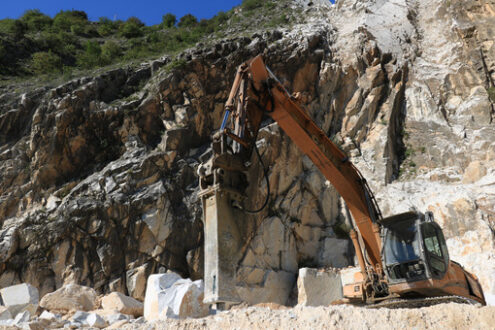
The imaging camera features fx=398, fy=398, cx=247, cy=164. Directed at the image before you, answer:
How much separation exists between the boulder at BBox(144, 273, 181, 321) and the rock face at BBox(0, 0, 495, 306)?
6364 millimetres

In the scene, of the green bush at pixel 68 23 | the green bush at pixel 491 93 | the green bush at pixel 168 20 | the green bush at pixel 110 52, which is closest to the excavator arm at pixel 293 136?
the green bush at pixel 491 93

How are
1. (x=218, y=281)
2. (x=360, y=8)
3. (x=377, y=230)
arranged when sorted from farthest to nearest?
(x=360, y=8) → (x=377, y=230) → (x=218, y=281)

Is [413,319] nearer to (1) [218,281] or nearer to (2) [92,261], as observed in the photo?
(1) [218,281]

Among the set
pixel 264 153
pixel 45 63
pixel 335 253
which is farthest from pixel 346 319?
pixel 45 63

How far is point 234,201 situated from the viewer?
573 centimetres

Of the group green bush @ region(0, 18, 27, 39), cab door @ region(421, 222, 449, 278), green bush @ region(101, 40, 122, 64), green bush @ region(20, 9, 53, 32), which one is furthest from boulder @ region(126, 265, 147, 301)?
green bush @ region(20, 9, 53, 32)

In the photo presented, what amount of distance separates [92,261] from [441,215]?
12.7 meters

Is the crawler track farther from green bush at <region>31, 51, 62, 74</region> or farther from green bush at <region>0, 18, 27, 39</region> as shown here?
green bush at <region>0, 18, 27, 39</region>

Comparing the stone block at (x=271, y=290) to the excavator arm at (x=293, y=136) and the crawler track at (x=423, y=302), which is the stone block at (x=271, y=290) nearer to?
the excavator arm at (x=293, y=136)

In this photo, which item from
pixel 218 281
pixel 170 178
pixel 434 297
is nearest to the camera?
pixel 218 281

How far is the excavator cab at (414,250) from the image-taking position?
7289 millimetres

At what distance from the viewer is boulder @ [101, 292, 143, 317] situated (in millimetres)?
9133

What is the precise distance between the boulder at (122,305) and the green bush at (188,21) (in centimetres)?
2648

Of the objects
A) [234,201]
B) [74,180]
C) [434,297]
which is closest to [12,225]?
[74,180]
